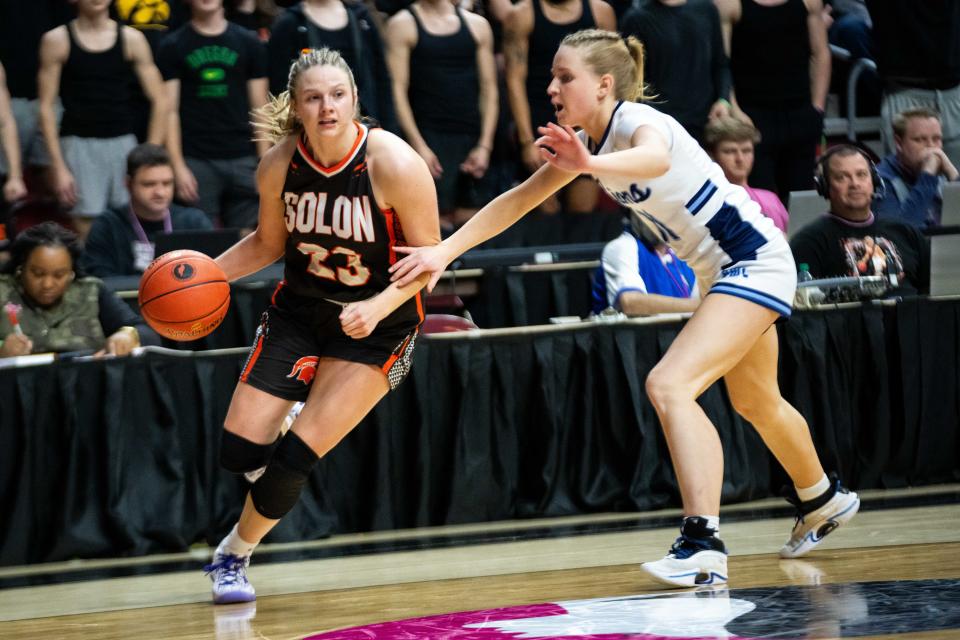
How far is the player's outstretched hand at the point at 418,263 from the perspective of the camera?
162 inches

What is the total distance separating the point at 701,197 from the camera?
14.5 ft

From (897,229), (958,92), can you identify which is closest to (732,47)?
(958,92)

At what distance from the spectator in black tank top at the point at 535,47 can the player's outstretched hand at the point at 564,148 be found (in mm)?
4138

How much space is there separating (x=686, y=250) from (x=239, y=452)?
1.53 m

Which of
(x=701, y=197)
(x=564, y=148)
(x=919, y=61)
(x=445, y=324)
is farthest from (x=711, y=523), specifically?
(x=919, y=61)

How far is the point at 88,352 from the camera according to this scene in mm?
6008

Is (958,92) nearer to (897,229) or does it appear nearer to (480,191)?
(897,229)

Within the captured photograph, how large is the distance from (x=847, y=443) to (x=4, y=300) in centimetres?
370

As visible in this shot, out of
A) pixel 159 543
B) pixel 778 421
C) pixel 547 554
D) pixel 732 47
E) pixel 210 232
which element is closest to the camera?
pixel 778 421

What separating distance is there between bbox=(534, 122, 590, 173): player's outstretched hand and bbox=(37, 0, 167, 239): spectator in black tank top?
4157mm

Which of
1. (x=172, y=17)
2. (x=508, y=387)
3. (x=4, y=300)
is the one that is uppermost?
(x=172, y=17)

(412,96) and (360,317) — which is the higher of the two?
(412,96)

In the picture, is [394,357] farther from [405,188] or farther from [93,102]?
[93,102]

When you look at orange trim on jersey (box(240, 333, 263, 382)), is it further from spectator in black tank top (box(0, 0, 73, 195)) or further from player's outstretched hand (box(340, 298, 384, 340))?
spectator in black tank top (box(0, 0, 73, 195))
